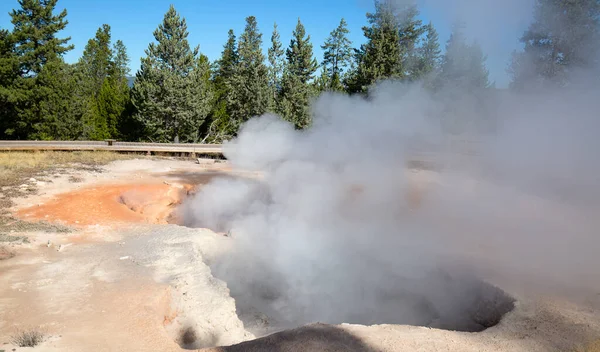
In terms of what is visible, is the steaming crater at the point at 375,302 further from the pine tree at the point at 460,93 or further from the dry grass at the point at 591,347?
the pine tree at the point at 460,93

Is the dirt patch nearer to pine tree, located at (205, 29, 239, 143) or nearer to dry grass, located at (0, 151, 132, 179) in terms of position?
dry grass, located at (0, 151, 132, 179)

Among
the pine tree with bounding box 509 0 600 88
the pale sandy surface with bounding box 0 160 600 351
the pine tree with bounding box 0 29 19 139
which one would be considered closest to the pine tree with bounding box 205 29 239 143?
the pine tree with bounding box 0 29 19 139

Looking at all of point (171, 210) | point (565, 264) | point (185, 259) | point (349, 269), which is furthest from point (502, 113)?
point (171, 210)

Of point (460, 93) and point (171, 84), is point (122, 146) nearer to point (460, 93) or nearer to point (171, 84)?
point (171, 84)

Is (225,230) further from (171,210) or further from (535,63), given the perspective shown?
(535,63)

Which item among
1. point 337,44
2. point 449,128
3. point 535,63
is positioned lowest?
point 449,128

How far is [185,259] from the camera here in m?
8.14

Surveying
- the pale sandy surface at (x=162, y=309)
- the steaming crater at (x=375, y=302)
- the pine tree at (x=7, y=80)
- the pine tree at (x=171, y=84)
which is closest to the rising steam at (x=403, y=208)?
the steaming crater at (x=375, y=302)

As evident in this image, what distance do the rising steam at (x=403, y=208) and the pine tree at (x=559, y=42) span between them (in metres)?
0.85

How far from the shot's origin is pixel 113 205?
1176 cm

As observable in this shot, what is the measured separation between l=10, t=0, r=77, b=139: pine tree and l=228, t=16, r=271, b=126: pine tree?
1338cm

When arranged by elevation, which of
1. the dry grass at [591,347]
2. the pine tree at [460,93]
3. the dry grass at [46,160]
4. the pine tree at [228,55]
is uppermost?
the pine tree at [228,55]

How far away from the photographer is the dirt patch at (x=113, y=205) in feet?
34.6

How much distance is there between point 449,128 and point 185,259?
367 inches
